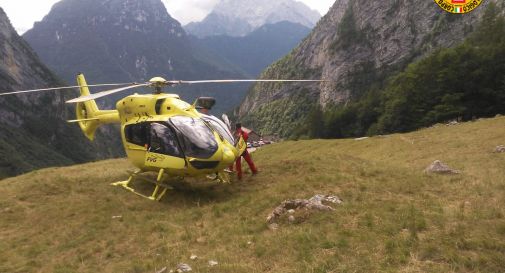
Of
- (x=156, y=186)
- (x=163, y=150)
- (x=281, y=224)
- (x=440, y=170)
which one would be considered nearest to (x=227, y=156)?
(x=163, y=150)

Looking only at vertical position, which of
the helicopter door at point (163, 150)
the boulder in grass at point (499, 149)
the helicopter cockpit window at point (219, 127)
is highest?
the helicopter cockpit window at point (219, 127)

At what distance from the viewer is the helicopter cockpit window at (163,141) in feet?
56.5

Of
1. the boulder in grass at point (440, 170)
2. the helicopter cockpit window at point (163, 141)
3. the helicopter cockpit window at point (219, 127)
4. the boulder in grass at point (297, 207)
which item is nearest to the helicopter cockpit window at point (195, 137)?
the helicopter cockpit window at point (163, 141)

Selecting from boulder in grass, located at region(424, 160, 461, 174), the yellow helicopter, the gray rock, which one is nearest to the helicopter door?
the yellow helicopter

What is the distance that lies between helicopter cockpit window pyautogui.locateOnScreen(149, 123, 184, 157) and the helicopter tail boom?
21.3 feet

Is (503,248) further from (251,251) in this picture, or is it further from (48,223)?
(48,223)

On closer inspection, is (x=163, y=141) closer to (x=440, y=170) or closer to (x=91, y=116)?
(x=91, y=116)

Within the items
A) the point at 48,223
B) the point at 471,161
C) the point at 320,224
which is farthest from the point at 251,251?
the point at 471,161

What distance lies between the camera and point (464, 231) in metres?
10.3

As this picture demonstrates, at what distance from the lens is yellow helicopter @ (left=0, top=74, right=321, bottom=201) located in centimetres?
1669

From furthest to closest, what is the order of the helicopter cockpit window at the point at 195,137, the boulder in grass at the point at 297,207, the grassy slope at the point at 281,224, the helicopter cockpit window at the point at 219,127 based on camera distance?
the helicopter cockpit window at the point at 219,127 < the helicopter cockpit window at the point at 195,137 < the boulder in grass at the point at 297,207 < the grassy slope at the point at 281,224

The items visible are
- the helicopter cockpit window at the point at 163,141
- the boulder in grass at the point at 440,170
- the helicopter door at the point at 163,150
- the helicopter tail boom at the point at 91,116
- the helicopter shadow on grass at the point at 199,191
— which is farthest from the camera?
the helicopter tail boom at the point at 91,116

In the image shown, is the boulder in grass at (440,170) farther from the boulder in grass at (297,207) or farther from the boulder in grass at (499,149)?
the boulder in grass at (499,149)

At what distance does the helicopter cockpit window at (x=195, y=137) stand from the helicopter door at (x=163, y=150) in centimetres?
39
